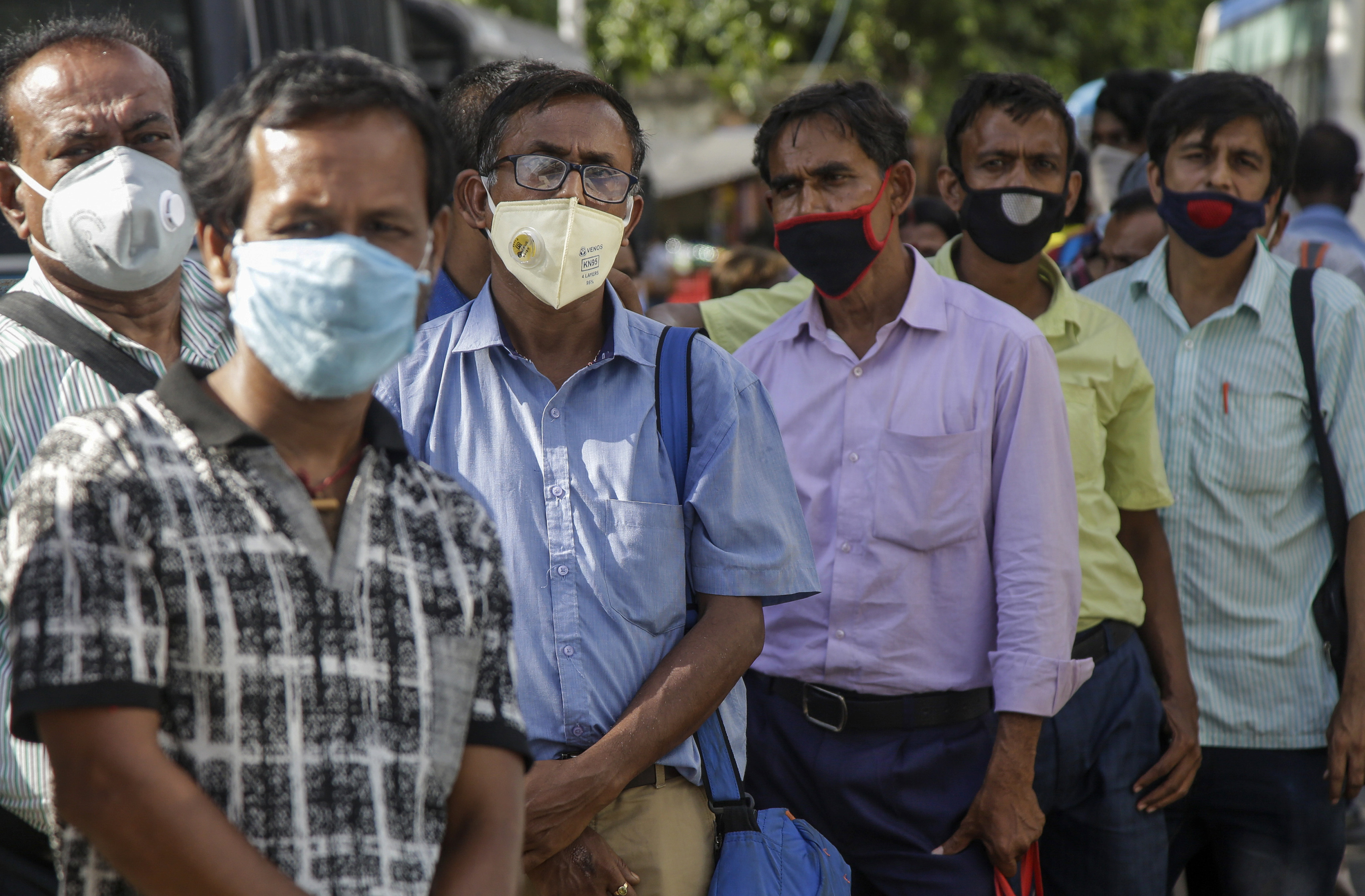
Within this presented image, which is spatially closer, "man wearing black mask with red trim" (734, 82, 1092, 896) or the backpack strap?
the backpack strap

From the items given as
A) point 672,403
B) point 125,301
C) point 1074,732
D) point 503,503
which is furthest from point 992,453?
point 125,301

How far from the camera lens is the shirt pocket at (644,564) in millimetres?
2260

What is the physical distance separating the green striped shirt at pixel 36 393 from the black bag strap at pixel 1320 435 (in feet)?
8.66

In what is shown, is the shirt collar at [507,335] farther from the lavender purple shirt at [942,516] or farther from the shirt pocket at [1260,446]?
the shirt pocket at [1260,446]

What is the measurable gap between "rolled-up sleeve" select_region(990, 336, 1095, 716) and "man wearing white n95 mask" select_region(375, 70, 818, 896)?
2.12 ft

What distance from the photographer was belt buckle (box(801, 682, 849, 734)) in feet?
9.54

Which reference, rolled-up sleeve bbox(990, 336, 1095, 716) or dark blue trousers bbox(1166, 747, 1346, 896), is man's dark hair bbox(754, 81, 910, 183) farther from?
dark blue trousers bbox(1166, 747, 1346, 896)

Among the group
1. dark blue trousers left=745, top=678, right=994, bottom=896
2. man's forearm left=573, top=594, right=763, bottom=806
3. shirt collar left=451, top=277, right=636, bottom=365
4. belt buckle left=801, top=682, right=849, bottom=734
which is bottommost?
dark blue trousers left=745, top=678, right=994, bottom=896


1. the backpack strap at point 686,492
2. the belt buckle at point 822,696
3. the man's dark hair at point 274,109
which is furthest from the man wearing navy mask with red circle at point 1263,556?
the man's dark hair at point 274,109

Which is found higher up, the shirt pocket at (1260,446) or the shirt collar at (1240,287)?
the shirt collar at (1240,287)

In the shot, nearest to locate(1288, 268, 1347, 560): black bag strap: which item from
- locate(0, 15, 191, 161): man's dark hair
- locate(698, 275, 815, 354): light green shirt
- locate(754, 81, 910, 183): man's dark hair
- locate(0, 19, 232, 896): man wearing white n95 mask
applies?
locate(754, 81, 910, 183): man's dark hair

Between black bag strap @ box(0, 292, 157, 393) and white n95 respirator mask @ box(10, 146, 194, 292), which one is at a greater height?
white n95 respirator mask @ box(10, 146, 194, 292)

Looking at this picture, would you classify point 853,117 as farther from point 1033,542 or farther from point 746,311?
point 1033,542

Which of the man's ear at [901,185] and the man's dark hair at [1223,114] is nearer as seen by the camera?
the man's ear at [901,185]
